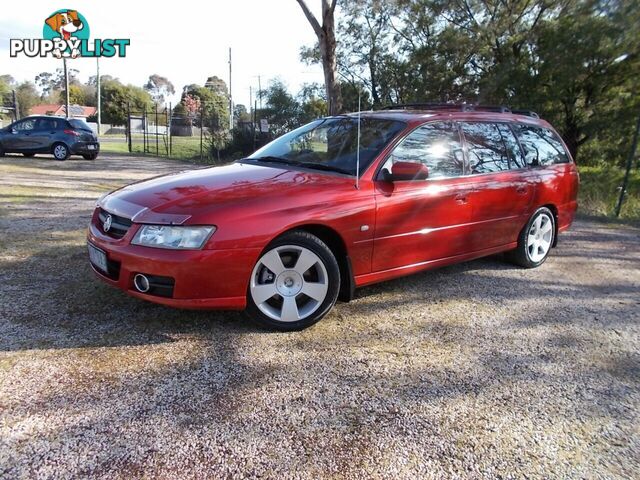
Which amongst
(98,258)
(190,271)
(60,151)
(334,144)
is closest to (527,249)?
(334,144)

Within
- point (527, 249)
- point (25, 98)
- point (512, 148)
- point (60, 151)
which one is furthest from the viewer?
point (25, 98)

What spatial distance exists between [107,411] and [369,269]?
2.03 metres

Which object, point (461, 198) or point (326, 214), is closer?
point (326, 214)

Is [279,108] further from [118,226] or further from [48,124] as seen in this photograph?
[118,226]

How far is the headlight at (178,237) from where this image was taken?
298 cm

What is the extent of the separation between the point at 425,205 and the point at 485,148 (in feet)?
3.76

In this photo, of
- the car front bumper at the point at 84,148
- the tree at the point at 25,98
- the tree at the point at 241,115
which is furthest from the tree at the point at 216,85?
the car front bumper at the point at 84,148

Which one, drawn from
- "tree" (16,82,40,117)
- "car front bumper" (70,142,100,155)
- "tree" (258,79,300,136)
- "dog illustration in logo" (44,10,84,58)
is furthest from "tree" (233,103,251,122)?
"tree" (16,82,40,117)

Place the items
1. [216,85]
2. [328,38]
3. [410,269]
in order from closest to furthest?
[410,269] → [328,38] → [216,85]

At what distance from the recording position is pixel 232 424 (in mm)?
2365

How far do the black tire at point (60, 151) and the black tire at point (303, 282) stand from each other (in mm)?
15979

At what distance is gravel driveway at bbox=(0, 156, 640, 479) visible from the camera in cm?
216

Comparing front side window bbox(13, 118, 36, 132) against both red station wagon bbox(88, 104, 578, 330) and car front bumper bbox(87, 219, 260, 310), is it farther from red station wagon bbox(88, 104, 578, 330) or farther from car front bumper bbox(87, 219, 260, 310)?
car front bumper bbox(87, 219, 260, 310)

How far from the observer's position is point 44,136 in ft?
54.0
